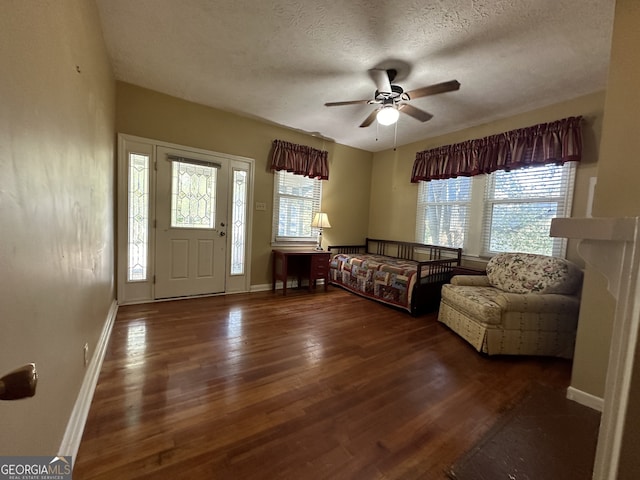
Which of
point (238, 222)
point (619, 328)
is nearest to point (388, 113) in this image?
point (619, 328)

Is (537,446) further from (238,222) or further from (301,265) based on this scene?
(238,222)

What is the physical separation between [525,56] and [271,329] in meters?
3.41

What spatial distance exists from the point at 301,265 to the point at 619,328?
409cm

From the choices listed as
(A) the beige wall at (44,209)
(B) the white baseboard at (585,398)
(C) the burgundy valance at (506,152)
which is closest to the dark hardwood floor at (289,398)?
(B) the white baseboard at (585,398)

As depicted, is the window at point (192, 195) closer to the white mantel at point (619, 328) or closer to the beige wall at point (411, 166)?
the beige wall at point (411, 166)

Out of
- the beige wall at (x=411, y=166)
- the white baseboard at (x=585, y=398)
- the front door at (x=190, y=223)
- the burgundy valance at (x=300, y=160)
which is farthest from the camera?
the burgundy valance at (x=300, y=160)

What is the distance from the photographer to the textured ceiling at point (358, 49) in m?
1.87

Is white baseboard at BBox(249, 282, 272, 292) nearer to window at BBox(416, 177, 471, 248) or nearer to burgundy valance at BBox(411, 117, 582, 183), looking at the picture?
window at BBox(416, 177, 471, 248)

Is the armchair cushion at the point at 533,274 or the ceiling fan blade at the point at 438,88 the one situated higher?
the ceiling fan blade at the point at 438,88

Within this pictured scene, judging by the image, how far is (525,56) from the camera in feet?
7.41

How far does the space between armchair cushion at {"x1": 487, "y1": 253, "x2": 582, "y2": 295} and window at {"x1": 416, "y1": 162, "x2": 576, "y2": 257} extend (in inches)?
13.8

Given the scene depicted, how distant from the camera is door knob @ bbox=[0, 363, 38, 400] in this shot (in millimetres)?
483

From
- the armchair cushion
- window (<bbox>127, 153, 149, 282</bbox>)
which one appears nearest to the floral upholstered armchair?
the armchair cushion

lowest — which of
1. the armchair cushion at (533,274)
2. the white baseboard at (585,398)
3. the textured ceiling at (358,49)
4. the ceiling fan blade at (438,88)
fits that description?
the white baseboard at (585,398)
